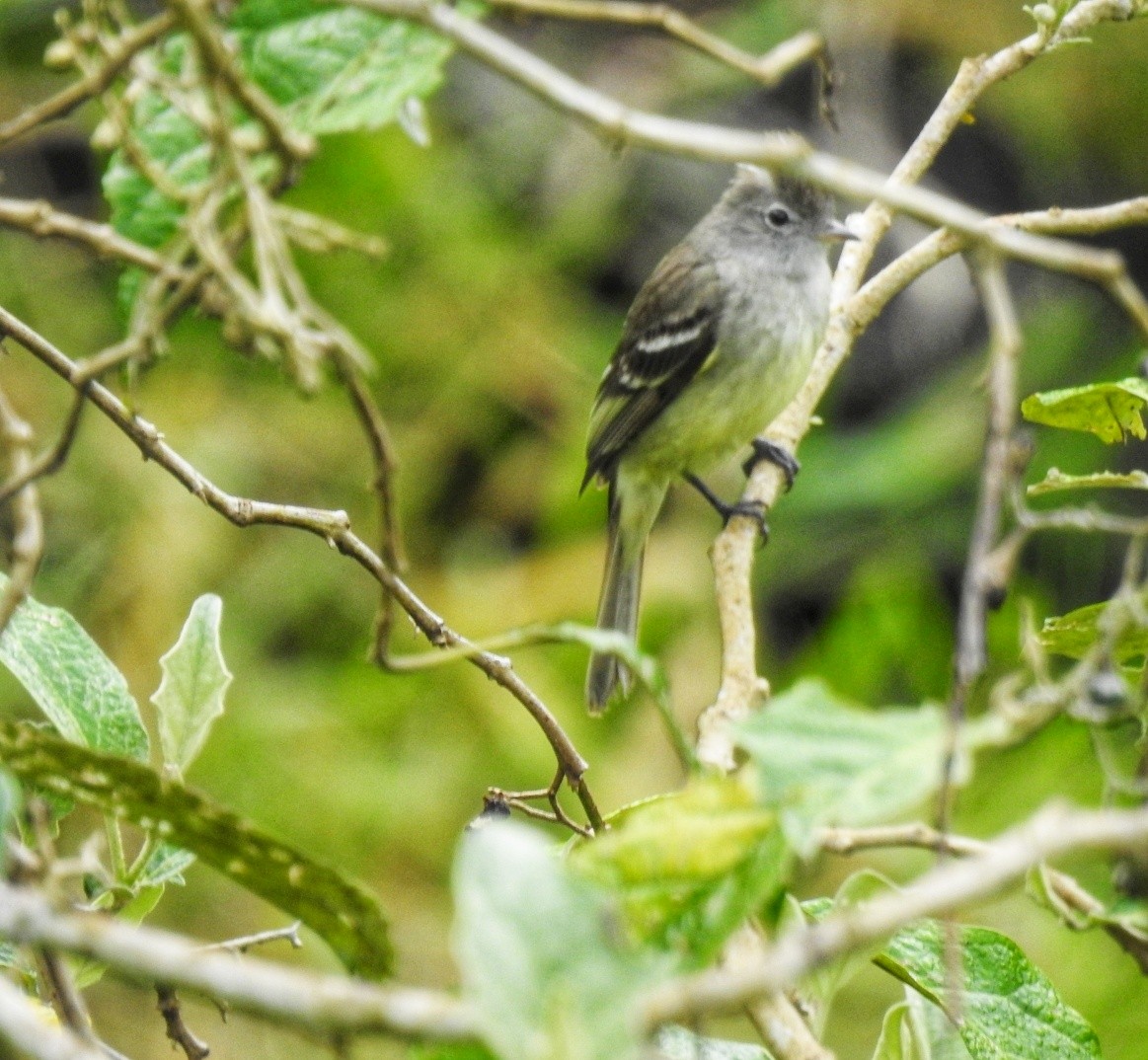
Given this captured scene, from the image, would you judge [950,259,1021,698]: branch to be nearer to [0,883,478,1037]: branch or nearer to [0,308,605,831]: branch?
[0,883,478,1037]: branch

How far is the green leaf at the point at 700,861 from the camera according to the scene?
0.96 metres

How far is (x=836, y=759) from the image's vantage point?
0.95 m

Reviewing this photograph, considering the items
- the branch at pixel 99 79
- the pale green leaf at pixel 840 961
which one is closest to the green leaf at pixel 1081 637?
the pale green leaf at pixel 840 961

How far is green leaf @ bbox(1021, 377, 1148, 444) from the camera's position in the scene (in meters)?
1.53

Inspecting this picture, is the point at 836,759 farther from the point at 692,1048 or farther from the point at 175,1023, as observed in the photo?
the point at 175,1023

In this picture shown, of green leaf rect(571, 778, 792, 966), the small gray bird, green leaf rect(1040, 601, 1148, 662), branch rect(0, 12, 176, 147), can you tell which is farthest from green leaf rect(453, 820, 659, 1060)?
the small gray bird

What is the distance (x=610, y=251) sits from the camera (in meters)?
6.25

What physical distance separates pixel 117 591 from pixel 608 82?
2968 mm

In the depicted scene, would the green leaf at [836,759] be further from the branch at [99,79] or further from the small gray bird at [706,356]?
the small gray bird at [706,356]

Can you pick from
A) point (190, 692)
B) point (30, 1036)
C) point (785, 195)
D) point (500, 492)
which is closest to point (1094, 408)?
point (190, 692)

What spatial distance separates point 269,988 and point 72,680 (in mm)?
761

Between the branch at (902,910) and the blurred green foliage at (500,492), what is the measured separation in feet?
9.80

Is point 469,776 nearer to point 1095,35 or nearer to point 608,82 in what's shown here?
point 608,82

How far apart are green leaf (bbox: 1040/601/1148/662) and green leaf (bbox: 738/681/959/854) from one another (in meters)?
0.54
